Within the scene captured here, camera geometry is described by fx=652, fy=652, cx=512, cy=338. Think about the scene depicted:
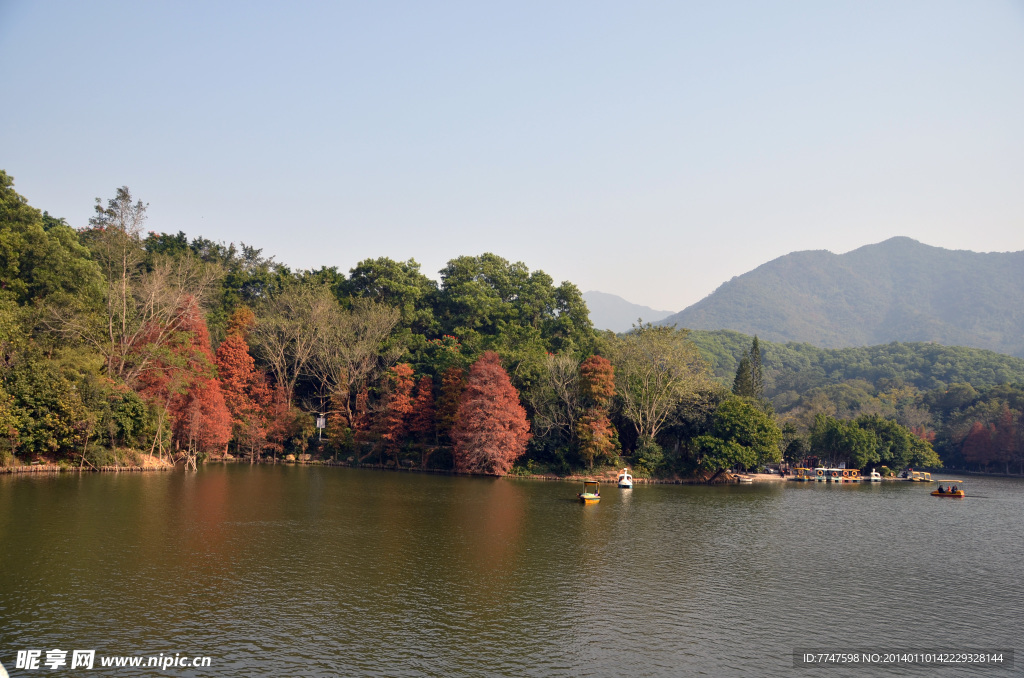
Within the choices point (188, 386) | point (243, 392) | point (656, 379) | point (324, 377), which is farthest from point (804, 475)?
point (188, 386)

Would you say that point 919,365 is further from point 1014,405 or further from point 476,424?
point 476,424

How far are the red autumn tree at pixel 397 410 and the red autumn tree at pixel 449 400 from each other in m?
3.23

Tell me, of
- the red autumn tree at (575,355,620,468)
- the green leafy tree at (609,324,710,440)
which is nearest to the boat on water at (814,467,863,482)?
the green leafy tree at (609,324,710,440)

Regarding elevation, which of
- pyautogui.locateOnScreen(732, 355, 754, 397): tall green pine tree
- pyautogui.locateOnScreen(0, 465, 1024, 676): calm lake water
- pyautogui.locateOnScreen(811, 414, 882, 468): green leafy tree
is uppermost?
pyautogui.locateOnScreen(732, 355, 754, 397): tall green pine tree

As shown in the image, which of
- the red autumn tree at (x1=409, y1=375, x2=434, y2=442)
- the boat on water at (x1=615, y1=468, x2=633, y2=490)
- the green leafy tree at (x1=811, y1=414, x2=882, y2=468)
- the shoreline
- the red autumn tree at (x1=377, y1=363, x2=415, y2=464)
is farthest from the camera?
the green leafy tree at (x1=811, y1=414, x2=882, y2=468)

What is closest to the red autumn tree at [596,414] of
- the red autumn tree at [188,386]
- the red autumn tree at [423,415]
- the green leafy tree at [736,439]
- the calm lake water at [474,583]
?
the green leafy tree at [736,439]

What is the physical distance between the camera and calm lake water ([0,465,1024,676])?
1927 cm

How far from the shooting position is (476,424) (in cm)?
6347

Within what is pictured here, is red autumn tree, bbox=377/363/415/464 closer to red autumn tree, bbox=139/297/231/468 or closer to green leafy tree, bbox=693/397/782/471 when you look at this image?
red autumn tree, bbox=139/297/231/468

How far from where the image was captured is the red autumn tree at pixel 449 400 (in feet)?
227

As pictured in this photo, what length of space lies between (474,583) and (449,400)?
4380 cm

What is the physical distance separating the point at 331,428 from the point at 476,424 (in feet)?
65.2

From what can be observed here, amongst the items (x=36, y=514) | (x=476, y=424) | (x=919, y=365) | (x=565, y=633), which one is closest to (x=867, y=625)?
(x=565, y=633)

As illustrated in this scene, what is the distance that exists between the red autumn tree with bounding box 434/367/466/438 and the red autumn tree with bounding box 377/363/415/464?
3232mm
